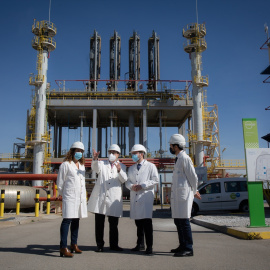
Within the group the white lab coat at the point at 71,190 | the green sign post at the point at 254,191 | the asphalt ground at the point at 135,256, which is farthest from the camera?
the green sign post at the point at 254,191

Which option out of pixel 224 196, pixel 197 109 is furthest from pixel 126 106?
pixel 224 196

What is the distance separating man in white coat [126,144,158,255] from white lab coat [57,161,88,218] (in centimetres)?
86

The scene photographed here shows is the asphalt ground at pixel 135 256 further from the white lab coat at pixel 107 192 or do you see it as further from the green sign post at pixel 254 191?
the green sign post at pixel 254 191

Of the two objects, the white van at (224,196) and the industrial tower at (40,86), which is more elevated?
the industrial tower at (40,86)

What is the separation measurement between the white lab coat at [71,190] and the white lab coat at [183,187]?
156cm

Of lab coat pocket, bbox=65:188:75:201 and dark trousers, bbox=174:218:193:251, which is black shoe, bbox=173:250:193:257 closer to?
dark trousers, bbox=174:218:193:251

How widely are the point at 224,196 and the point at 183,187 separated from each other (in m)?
10.8

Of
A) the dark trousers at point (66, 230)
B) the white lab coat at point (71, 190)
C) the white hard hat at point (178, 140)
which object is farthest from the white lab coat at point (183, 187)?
the dark trousers at point (66, 230)

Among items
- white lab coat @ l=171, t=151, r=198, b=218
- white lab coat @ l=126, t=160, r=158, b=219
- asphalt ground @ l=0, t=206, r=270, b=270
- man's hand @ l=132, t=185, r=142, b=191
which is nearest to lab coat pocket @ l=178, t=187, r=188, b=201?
white lab coat @ l=171, t=151, r=198, b=218

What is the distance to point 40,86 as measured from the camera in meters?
36.1

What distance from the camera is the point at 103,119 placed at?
43312 mm

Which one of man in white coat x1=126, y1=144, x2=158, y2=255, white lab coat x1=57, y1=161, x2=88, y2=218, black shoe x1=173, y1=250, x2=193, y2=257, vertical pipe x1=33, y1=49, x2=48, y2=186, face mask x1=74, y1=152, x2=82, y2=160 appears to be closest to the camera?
black shoe x1=173, y1=250, x2=193, y2=257

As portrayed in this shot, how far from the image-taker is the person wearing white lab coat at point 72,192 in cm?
501

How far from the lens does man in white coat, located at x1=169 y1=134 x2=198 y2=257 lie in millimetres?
4857
